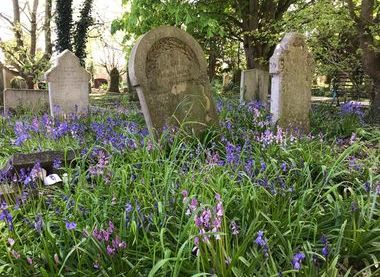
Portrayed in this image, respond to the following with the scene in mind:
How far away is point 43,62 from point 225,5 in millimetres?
7678

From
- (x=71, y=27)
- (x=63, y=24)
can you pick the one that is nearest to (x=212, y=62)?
(x=71, y=27)

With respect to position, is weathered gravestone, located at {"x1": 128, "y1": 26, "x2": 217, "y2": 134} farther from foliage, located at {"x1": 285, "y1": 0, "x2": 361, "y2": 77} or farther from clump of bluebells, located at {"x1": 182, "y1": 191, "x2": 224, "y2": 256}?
foliage, located at {"x1": 285, "y1": 0, "x2": 361, "y2": 77}

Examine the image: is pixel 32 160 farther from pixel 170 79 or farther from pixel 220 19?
pixel 220 19

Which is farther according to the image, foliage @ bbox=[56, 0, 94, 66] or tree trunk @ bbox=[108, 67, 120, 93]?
tree trunk @ bbox=[108, 67, 120, 93]

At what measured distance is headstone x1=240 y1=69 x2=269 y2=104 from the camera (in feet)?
30.8

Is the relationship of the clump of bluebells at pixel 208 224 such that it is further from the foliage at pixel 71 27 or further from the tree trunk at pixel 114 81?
the tree trunk at pixel 114 81

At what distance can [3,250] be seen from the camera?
2.31m

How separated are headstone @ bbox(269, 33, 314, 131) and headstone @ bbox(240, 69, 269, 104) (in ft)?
11.2

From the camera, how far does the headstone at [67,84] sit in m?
8.28

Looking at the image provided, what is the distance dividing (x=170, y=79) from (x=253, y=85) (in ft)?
15.6

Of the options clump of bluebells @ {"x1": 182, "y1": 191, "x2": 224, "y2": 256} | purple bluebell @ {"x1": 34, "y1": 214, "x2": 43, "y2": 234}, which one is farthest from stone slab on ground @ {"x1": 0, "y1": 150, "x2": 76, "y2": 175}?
clump of bluebells @ {"x1": 182, "y1": 191, "x2": 224, "y2": 256}

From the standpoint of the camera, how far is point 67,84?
8508 millimetres

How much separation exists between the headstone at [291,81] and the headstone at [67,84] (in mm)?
4203

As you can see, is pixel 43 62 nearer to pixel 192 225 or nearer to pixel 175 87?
pixel 175 87
